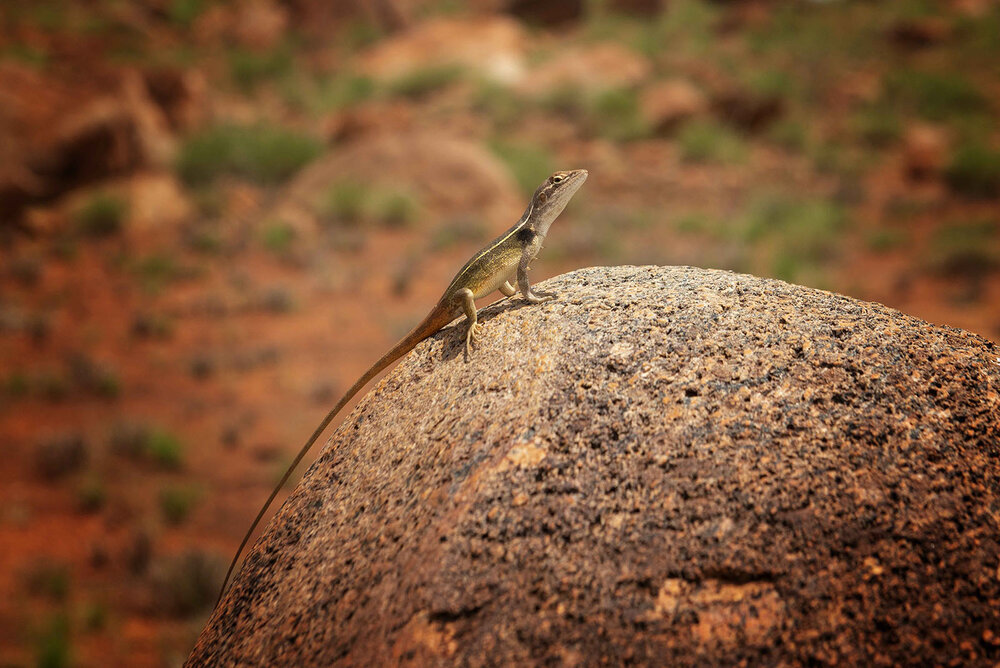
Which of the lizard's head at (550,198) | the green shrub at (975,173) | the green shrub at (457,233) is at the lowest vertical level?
the lizard's head at (550,198)

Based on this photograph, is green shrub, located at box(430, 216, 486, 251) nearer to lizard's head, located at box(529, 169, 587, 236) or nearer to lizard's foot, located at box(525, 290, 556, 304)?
lizard's head, located at box(529, 169, 587, 236)

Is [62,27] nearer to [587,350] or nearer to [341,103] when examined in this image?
[341,103]

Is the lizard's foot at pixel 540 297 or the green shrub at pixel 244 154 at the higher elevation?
the green shrub at pixel 244 154

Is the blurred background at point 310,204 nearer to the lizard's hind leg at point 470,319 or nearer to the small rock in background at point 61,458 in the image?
the small rock in background at point 61,458

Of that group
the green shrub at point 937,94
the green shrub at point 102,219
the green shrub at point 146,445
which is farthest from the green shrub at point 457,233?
the green shrub at point 937,94

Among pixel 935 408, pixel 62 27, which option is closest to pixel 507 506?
pixel 935 408

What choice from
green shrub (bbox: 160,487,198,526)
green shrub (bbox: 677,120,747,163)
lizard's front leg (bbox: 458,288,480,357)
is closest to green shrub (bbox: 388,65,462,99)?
green shrub (bbox: 677,120,747,163)

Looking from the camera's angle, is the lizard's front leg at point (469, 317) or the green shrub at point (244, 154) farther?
the green shrub at point (244, 154)
